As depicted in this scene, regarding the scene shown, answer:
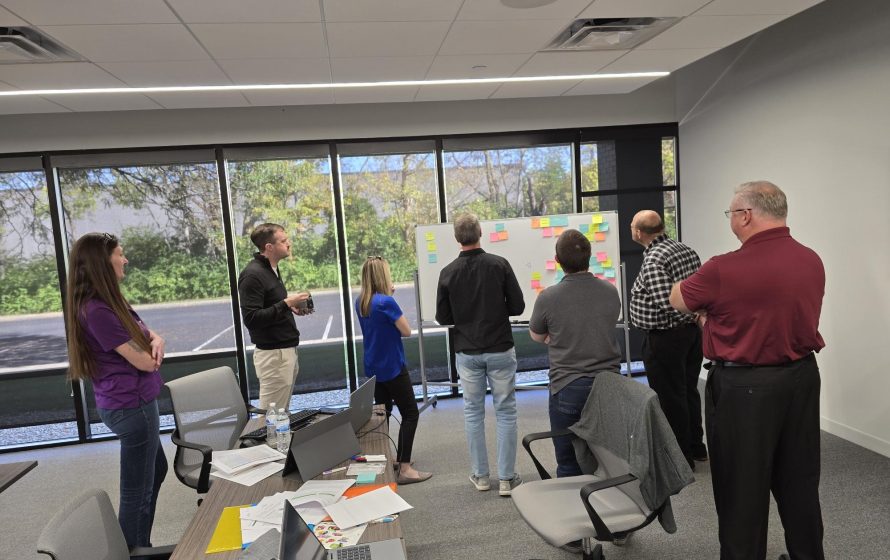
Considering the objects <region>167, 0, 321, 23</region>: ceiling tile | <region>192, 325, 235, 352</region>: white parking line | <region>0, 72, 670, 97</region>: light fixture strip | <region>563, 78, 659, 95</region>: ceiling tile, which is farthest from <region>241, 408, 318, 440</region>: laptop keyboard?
<region>563, 78, 659, 95</region>: ceiling tile

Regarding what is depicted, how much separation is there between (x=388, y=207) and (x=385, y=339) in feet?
7.00

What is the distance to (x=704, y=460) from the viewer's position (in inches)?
142

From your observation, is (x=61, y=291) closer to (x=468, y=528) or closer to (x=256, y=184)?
(x=256, y=184)

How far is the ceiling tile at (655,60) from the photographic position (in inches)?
148

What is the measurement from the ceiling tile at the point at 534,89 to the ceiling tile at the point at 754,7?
151 centimetres

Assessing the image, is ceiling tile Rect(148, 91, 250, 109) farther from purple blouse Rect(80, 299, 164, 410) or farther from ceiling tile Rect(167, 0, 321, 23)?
purple blouse Rect(80, 299, 164, 410)

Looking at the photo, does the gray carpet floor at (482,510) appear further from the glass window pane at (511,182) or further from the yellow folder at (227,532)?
the glass window pane at (511,182)

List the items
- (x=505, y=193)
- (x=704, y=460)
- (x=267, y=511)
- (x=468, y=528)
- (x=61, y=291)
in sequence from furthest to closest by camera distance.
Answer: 1. (x=505, y=193)
2. (x=61, y=291)
3. (x=704, y=460)
4. (x=468, y=528)
5. (x=267, y=511)

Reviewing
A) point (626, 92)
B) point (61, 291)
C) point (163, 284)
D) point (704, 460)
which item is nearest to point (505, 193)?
point (626, 92)

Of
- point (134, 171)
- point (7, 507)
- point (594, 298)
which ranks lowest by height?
point (7, 507)

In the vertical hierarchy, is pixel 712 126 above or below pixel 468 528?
above

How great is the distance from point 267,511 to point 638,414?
1369 mm

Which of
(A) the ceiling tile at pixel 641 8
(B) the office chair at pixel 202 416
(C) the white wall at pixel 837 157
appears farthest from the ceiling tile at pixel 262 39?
(C) the white wall at pixel 837 157

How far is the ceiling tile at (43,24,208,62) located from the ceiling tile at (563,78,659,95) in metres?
2.90
